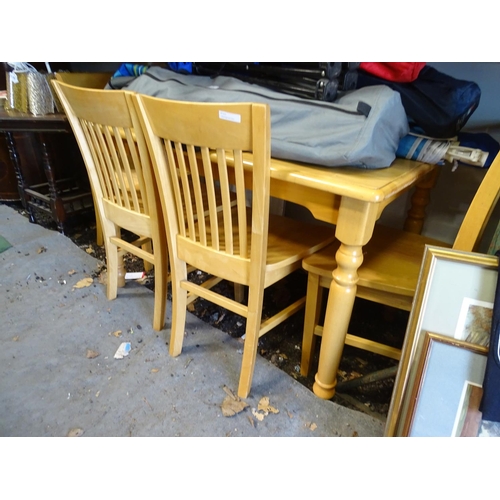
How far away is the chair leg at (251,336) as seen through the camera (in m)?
1.12

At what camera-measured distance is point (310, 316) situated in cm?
129

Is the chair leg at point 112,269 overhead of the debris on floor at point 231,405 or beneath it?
overhead

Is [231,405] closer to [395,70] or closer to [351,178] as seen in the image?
[351,178]

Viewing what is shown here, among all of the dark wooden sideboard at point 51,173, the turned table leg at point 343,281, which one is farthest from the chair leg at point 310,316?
the dark wooden sideboard at point 51,173

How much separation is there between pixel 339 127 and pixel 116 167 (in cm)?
83

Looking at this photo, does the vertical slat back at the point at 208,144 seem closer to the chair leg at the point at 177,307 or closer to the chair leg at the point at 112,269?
the chair leg at the point at 177,307

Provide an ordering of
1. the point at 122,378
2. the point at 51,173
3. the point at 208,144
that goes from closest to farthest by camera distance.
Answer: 1. the point at 208,144
2. the point at 122,378
3. the point at 51,173

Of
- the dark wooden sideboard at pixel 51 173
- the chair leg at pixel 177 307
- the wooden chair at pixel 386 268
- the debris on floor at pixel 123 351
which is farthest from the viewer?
the dark wooden sideboard at pixel 51 173

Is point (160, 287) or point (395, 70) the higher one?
point (395, 70)

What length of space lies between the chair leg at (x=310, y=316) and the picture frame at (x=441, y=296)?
0.40 m

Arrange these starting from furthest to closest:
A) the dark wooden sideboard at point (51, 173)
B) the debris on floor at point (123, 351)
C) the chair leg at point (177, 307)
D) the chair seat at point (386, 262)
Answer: the dark wooden sideboard at point (51, 173)
the debris on floor at point (123, 351)
the chair leg at point (177, 307)
the chair seat at point (386, 262)

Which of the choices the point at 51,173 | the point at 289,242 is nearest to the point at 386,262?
the point at 289,242

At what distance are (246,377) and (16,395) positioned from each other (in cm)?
83
